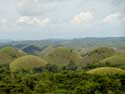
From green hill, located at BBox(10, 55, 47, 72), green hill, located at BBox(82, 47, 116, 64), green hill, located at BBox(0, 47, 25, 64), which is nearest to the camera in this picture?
green hill, located at BBox(10, 55, 47, 72)

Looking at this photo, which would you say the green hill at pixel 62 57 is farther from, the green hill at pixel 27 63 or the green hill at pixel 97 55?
the green hill at pixel 27 63

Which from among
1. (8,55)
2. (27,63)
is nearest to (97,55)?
(27,63)

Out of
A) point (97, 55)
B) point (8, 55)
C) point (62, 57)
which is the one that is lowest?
point (62, 57)

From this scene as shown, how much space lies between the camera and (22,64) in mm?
96188

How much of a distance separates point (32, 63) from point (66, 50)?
26.9 meters

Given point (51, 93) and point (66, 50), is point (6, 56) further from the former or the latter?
point (51, 93)

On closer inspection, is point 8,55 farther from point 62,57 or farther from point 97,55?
point 97,55

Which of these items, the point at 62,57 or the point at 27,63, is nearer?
the point at 27,63

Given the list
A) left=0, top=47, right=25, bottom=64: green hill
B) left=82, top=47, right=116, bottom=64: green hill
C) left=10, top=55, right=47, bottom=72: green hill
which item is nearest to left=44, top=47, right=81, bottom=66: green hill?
left=82, top=47, right=116, bottom=64: green hill

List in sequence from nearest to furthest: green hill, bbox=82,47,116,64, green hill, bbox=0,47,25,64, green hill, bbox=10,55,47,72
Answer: green hill, bbox=10,55,47,72
green hill, bbox=82,47,116,64
green hill, bbox=0,47,25,64

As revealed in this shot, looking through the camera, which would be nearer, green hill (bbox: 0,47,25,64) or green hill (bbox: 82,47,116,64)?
green hill (bbox: 82,47,116,64)

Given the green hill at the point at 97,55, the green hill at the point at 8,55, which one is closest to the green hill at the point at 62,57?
the green hill at the point at 97,55

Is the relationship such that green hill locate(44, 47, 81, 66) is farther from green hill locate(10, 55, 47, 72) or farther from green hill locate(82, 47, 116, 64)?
green hill locate(10, 55, 47, 72)

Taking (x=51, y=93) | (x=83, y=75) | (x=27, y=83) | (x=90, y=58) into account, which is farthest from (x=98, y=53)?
(x=51, y=93)
